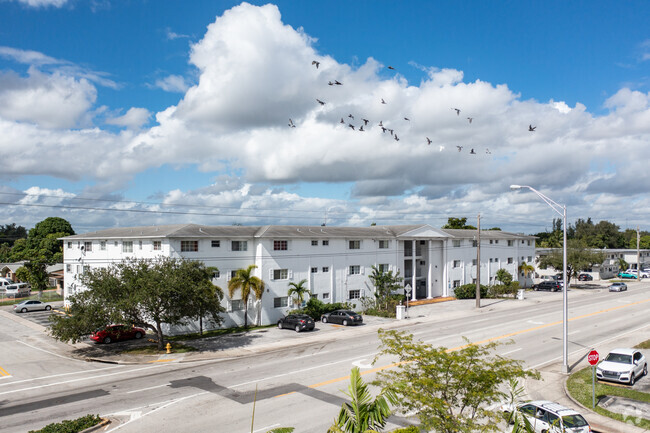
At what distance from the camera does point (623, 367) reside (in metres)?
22.5

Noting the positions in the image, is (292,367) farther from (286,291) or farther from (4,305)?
(4,305)

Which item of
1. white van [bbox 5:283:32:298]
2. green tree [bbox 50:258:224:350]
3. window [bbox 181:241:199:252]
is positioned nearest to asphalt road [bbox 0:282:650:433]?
green tree [bbox 50:258:224:350]

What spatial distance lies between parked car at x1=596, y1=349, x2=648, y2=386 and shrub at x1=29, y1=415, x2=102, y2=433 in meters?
22.6

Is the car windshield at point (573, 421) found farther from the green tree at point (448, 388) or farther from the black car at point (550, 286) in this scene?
the black car at point (550, 286)

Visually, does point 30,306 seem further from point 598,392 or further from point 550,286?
point 550,286

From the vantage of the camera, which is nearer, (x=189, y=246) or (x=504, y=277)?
(x=189, y=246)

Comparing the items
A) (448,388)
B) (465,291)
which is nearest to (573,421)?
(448,388)

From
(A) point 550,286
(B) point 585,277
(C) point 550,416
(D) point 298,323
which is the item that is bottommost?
(B) point 585,277

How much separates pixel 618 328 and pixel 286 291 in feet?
91.9

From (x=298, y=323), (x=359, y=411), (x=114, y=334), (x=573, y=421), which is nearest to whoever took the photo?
(x=359, y=411)

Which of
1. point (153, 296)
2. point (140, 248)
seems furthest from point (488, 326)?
point (140, 248)

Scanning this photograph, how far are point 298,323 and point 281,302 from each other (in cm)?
571

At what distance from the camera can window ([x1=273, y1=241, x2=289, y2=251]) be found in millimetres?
42875

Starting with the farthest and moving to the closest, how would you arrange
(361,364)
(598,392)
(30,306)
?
(30,306) → (361,364) → (598,392)
